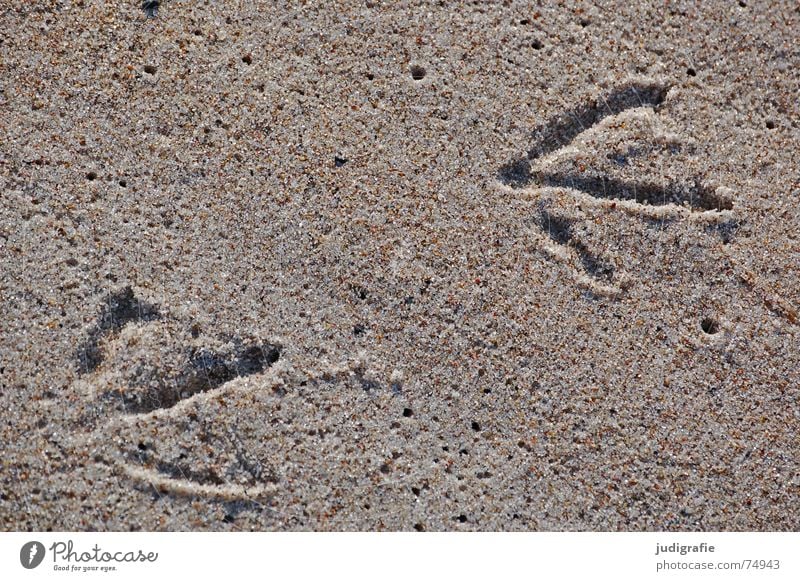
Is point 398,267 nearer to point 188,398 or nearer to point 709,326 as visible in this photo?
point 188,398

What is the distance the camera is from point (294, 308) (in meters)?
1.92

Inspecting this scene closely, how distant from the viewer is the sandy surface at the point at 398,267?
1841mm

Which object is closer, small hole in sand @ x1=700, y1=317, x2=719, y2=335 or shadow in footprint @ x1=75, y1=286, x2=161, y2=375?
shadow in footprint @ x1=75, y1=286, x2=161, y2=375

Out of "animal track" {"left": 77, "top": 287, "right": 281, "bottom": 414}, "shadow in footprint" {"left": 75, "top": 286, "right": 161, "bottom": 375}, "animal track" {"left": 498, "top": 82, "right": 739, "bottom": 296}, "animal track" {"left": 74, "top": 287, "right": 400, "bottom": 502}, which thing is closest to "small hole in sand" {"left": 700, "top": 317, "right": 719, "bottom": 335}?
"animal track" {"left": 498, "top": 82, "right": 739, "bottom": 296}

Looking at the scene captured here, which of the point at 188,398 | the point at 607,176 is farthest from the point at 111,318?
the point at 607,176

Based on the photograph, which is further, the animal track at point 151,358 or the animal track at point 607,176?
the animal track at point 607,176
